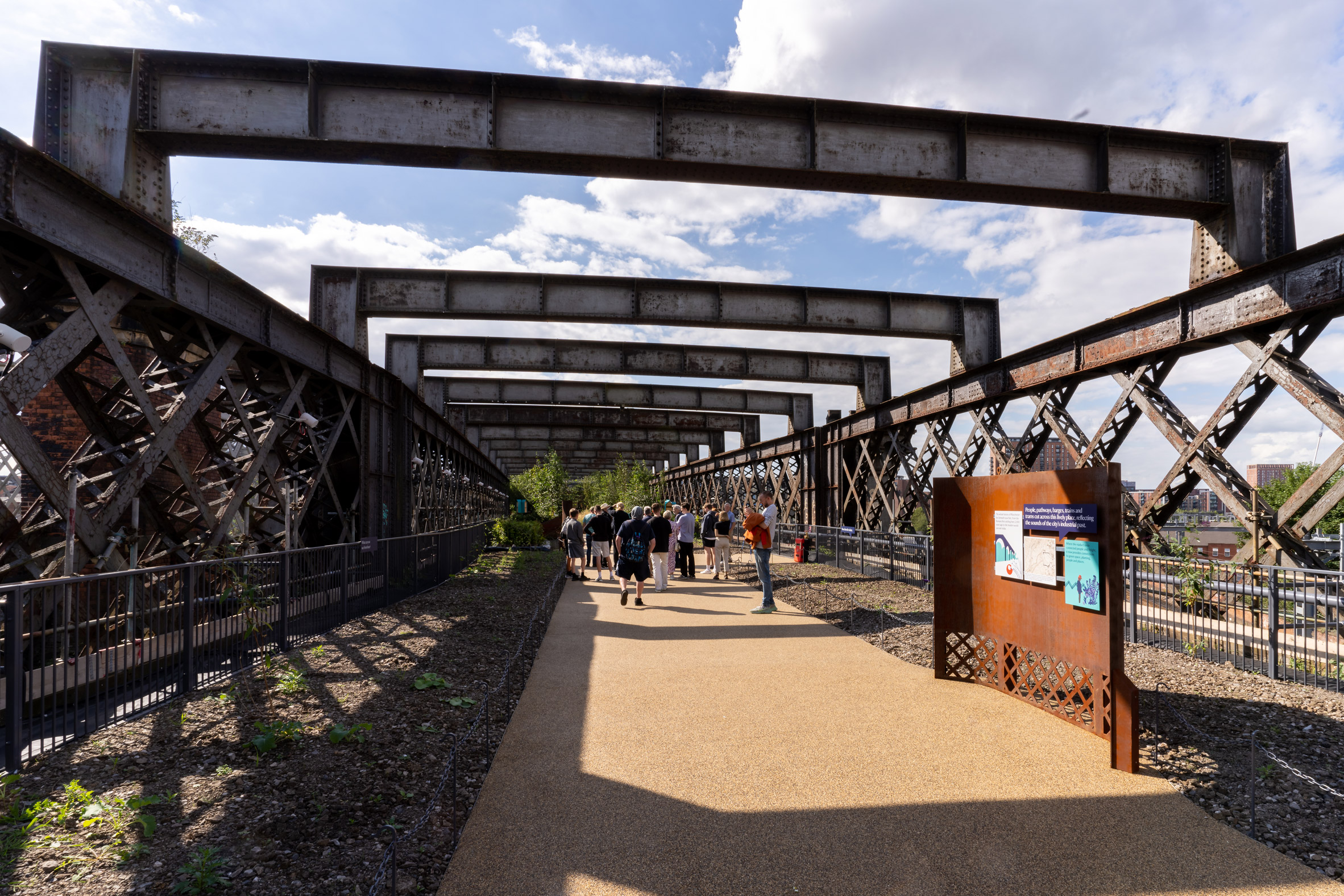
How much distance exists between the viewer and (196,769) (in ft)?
14.4

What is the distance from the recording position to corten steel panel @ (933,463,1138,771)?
5.15 m

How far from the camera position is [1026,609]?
20.7 feet

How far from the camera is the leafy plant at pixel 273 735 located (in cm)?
469

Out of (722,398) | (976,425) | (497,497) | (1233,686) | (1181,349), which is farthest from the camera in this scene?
(497,497)

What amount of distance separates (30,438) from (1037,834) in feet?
26.3

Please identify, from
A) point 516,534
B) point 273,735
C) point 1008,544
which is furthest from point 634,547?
point 516,534

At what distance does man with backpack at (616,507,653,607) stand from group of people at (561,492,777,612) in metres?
0.01

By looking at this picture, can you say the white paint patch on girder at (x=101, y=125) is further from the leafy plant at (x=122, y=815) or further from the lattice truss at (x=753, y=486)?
the lattice truss at (x=753, y=486)

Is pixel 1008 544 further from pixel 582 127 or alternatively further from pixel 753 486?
pixel 753 486

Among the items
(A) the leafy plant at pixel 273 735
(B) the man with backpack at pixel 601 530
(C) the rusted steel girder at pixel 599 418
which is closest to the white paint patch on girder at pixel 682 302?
(B) the man with backpack at pixel 601 530

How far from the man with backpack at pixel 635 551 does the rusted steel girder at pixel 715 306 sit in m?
5.29

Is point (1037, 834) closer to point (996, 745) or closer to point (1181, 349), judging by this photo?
point (996, 745)

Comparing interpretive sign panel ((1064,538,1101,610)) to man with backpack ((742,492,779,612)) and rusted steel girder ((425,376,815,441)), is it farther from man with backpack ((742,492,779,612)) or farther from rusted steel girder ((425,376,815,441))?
rusted steel girder ((425,376,815,441))

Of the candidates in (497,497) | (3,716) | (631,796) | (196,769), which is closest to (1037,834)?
(631,796)
